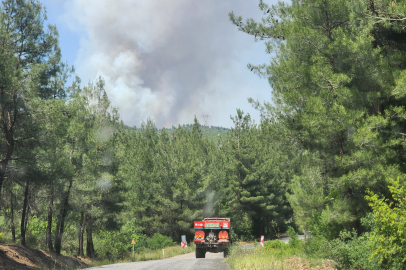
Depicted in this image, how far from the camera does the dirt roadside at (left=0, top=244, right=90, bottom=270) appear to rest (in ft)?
53.7

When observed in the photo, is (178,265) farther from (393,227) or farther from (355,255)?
(393,227)

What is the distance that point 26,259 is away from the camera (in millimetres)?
18328

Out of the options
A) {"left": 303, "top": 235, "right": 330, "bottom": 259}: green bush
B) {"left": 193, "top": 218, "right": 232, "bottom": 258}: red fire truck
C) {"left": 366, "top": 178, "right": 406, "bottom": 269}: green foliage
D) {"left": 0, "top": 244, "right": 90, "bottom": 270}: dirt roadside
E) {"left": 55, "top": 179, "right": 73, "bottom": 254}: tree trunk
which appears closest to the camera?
{"left": 366, "top": 178, "right": 406, "bottom": 269}: green foliage

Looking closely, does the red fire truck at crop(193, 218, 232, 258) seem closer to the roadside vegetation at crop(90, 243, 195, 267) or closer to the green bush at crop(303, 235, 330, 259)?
the green bush at crop(303, 235, 330, 259)

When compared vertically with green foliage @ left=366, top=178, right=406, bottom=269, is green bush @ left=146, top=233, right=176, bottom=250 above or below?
below

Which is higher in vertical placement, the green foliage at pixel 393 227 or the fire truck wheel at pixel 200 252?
the green foliage at pixel 393 227

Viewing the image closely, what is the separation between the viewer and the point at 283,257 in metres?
14.1

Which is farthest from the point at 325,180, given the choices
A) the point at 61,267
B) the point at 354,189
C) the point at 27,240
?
the point at 27,240

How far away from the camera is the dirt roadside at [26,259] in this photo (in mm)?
16359

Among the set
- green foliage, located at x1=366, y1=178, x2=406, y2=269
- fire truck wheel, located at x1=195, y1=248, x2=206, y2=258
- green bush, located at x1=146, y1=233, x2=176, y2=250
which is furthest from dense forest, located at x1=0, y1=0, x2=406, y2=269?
fire truck wheel, located at x1=195, y1=248, x2=206, y2=258

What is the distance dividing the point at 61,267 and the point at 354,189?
55.6 feet

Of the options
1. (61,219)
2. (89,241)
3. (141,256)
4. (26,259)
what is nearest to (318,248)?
(26,259)

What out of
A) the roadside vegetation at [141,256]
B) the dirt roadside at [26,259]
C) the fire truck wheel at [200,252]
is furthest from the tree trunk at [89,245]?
the fire truck wheel at [200,252]

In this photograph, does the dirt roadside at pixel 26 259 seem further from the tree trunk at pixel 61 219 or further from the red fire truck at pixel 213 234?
the red fire truck at pixel 213 234
